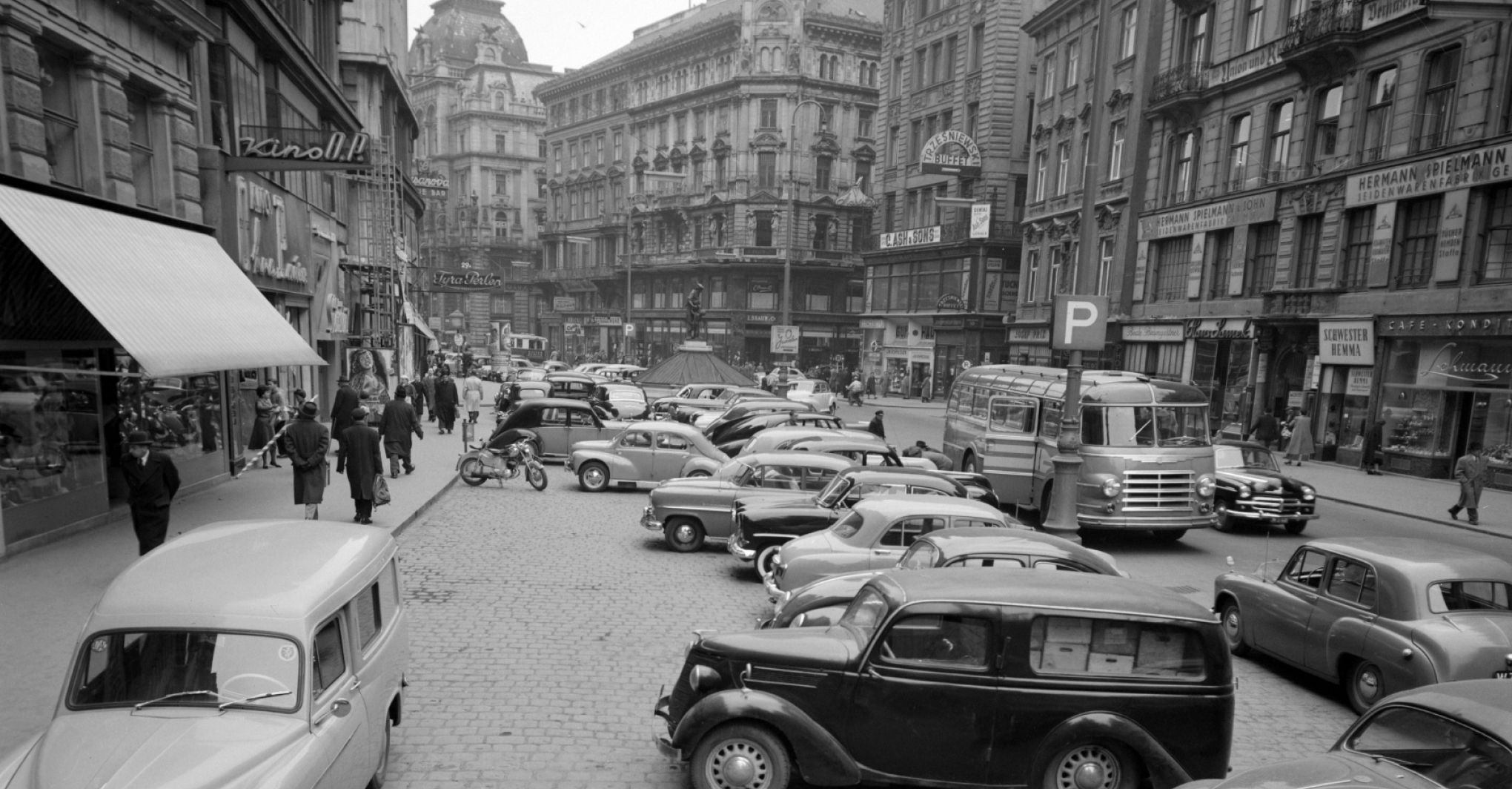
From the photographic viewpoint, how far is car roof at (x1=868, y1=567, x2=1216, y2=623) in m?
5.07

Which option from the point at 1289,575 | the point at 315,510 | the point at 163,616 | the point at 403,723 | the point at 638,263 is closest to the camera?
the point at 163,616

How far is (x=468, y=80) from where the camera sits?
297 ft

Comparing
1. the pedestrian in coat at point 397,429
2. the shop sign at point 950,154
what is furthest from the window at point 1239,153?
the pedestrian in coat at point 397,429

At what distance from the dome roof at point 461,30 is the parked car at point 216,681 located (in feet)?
334

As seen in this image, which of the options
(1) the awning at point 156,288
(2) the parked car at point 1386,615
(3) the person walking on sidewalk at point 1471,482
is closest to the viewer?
(2) the parked car at point 1386,615

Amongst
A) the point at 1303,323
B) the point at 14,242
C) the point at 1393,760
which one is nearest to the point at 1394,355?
the point at 1303,323

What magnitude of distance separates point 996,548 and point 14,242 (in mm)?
11405

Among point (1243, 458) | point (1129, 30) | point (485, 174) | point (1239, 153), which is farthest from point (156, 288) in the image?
point (485, 174)

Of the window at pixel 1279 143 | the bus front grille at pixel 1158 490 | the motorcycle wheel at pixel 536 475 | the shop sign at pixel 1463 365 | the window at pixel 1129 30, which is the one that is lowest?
the motorcycle wheel at pixel 536 475

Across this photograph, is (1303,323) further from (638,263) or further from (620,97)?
(620,97)

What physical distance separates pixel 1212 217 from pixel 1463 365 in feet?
30.6

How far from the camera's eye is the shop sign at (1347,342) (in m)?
21.8

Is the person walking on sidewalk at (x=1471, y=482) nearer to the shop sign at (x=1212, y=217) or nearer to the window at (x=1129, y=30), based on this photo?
the shop sign at (x=1212, y=217)

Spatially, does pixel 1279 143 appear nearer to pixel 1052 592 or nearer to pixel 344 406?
pixel 1052 592
